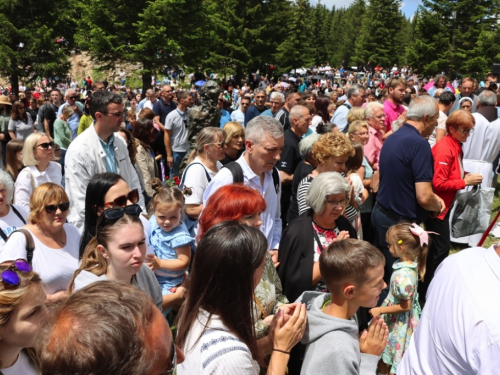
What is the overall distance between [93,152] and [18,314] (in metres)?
2.30

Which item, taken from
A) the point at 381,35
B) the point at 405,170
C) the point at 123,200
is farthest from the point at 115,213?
the point at 381,35

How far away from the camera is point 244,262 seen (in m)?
2.20

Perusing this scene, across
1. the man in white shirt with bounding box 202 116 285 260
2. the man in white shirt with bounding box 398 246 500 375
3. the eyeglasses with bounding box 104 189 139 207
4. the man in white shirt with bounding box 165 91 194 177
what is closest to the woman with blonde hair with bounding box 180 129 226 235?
the man in white shirt with bounding box 202 116 285 260

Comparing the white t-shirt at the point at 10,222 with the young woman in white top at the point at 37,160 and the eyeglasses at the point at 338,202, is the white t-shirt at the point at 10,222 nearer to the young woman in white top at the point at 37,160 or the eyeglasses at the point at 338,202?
the young woman in white top at the point at 37,160

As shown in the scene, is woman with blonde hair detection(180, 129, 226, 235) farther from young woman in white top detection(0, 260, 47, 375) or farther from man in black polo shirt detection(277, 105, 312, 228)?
young woman in white top detection(0, 260, 47, 375)

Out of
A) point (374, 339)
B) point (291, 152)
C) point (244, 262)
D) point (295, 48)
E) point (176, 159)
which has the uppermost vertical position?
point (295, 48)

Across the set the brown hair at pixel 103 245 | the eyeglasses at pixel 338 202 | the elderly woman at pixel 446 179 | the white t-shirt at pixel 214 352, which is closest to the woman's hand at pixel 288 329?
the white t-shirt at pixel 214 352

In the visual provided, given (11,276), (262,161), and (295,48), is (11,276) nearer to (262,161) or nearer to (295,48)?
(262,161)

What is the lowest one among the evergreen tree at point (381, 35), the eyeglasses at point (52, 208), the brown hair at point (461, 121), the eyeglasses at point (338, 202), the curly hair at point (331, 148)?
the eyeglasses at point (52, 208)

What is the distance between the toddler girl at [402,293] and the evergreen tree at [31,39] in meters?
30.2

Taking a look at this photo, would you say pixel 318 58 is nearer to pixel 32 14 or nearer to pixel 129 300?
pixel 32 14

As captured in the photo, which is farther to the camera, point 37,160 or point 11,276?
point 37,160

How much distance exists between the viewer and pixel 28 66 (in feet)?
111

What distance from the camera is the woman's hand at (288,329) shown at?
230 cm
